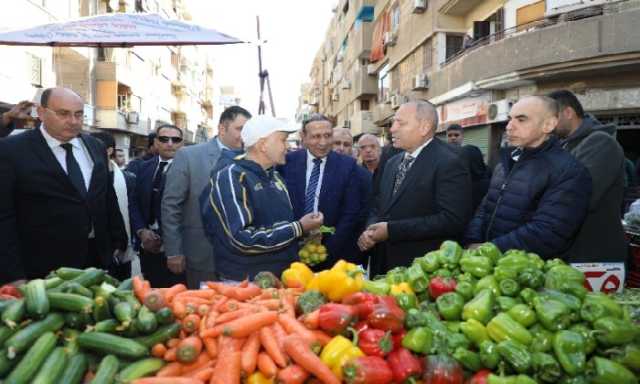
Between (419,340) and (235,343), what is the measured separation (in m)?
0.86

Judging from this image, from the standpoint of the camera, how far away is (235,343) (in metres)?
2.38

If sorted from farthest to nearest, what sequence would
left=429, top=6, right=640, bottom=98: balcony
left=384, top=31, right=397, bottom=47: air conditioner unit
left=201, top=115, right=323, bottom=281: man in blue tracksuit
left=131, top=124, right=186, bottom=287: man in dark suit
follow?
1. left=384, top=31, right=397, bottom=47: air conditioner unit
2. left=429, top=6, right=640, bottom=98: balcony
3. left=131, top=124, right=186, bottom=287: man in dark suit
4. left=201, top=115, right=323, bottom=281: man in blue tracksuit

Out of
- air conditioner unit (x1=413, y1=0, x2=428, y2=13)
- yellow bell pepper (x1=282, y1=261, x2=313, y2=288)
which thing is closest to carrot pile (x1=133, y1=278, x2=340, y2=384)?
yellow bell pepper (x1=282, y1=261, x2=313, y2=288)

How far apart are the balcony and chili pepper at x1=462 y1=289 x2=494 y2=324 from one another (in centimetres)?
1236

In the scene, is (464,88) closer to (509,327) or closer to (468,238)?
(468,238)

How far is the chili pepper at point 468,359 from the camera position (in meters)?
2.27

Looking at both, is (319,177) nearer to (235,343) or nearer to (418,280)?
(418,280)

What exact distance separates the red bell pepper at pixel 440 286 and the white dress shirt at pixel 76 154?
2909 millimetres

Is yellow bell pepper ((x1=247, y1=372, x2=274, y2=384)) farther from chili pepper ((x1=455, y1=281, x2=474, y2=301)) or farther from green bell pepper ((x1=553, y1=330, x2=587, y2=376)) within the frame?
green bell pepper ((x1=553, y1=330, x2=587, y2=376))

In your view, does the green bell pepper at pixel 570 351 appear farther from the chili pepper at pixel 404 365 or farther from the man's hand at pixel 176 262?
the man's hand at pixel 176 262

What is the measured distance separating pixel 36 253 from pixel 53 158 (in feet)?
2.45

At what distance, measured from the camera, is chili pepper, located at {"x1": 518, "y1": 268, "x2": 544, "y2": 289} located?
2.67 metres

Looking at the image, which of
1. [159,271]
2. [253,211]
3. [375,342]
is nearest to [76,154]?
[253,211]

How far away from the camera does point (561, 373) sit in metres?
2.20
